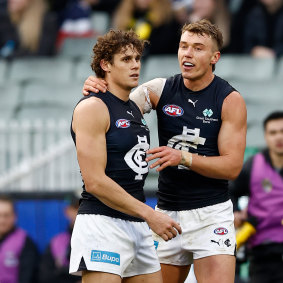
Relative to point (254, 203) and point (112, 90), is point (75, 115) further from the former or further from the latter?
point (254, 203)

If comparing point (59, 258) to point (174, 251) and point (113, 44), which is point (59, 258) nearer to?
point (174, 251)

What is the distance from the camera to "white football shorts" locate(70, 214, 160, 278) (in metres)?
5.79

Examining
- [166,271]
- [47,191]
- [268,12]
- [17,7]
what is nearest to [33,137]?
[47,191]

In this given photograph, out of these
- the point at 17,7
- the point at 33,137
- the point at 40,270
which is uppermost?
the point at 17,7

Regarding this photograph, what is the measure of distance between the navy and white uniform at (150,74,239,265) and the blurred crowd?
18.1 ft

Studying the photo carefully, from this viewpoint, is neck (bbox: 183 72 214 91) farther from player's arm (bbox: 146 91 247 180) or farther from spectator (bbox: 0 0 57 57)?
spectator (bbox: 0 0 57 57)

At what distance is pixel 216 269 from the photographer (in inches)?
245

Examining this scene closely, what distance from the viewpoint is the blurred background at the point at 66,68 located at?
10.5 metres

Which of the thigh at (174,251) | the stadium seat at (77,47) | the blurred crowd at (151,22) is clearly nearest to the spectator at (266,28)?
the blurred crowd at (151,22)

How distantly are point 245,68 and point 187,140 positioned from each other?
18.8 ft

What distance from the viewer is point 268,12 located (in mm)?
11922

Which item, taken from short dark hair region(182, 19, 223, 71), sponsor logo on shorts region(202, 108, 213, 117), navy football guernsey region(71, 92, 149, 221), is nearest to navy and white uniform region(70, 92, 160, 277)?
navy football guernsey region(71, 92, 149, 221)

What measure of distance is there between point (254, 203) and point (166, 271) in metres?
1.56

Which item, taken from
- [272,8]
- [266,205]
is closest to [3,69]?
[272,8]
